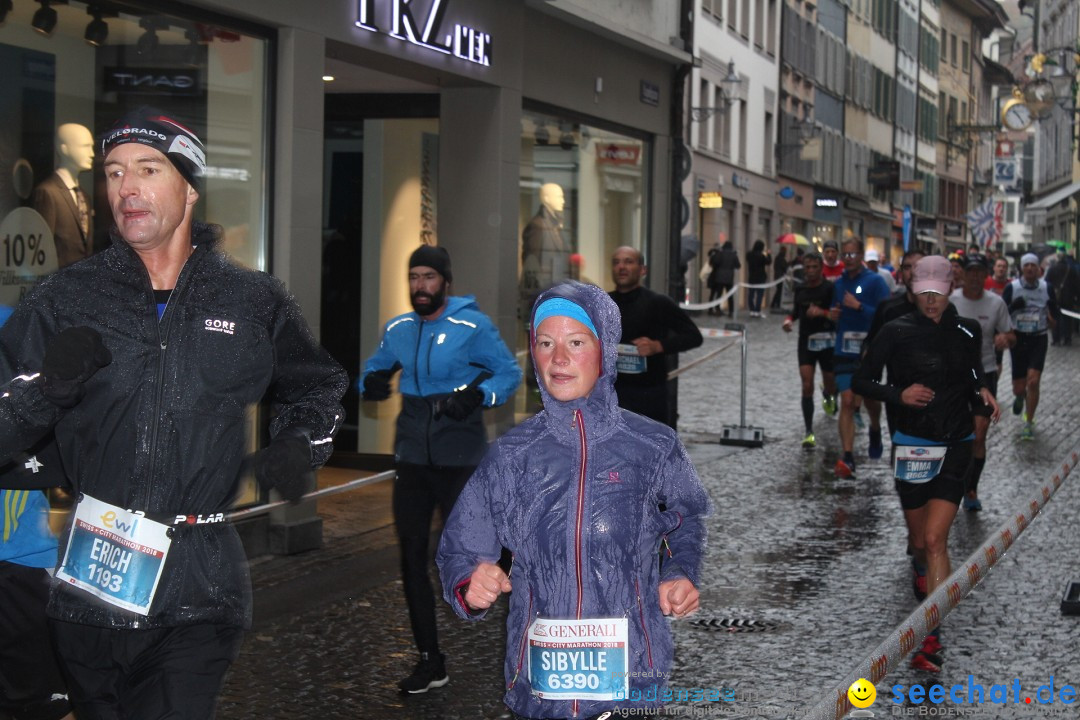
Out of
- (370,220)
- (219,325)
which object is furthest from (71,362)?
(370,220)

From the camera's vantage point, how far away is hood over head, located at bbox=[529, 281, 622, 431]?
3.98 metres

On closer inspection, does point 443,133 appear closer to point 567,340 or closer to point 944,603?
point 944,603

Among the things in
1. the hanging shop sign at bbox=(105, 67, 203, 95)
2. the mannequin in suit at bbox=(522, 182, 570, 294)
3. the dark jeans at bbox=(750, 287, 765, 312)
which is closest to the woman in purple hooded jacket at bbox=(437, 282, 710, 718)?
the hanging shop sign at bbox=(105, 67, 203, 95)

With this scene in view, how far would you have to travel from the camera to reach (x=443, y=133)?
12977 mm

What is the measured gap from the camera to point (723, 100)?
43406 mm

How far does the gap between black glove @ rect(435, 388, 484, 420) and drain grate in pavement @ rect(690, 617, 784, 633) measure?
1.78m

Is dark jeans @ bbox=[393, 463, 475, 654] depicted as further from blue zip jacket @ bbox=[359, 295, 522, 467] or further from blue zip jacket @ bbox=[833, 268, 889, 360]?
blue zip jacket @ bbox=[833, 268, 889, 360]

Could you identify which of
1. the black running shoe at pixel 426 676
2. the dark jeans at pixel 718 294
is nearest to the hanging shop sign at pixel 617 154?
the black running shoe at pixel 426 676

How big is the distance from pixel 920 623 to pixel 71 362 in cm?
297

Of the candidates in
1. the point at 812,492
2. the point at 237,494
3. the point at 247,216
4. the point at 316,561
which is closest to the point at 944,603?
the point at 237,494

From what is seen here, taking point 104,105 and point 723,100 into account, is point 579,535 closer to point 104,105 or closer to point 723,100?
point 104,105

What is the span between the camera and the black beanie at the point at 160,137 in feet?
12.4

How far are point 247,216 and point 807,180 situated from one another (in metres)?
47.6

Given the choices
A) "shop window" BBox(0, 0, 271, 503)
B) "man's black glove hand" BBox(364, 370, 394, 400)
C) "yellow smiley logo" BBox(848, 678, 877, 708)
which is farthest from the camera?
"shop window" BBox(0, 0, 271, 503)
